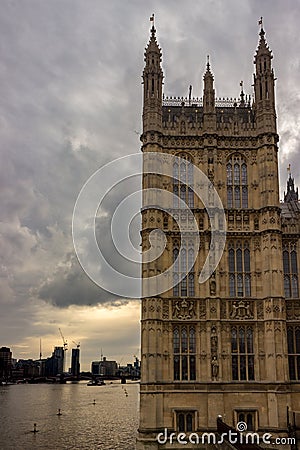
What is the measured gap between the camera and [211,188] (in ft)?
159

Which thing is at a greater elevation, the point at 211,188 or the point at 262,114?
the point at 262,114

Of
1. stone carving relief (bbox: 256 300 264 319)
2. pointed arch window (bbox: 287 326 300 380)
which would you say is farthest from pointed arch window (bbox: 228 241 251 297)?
pointed arch window (bbox: 287 326 300 380)

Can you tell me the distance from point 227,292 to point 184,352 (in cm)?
602

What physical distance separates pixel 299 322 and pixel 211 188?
13.4m

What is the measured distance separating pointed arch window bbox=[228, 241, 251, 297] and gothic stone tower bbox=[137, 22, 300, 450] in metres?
0.08

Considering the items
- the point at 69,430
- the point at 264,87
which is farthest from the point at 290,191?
the point at 69,430

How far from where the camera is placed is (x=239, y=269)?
47156 mm

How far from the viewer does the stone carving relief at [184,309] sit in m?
45.7

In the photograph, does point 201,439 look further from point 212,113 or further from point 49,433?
point 49,433

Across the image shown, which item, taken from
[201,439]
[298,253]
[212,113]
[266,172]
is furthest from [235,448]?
[212,113]

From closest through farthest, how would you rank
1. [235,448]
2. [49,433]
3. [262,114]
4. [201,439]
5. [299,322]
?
[235,448], [201,439], [299,322], [262,114], [49,433]

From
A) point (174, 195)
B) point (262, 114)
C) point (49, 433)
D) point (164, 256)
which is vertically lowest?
point (49, 433)

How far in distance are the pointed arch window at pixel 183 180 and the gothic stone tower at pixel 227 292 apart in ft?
0.40

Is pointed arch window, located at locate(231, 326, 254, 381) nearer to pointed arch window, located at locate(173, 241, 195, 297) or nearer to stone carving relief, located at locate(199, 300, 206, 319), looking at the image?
stone carving relief, located at locate(199, 300, 206, 319)
